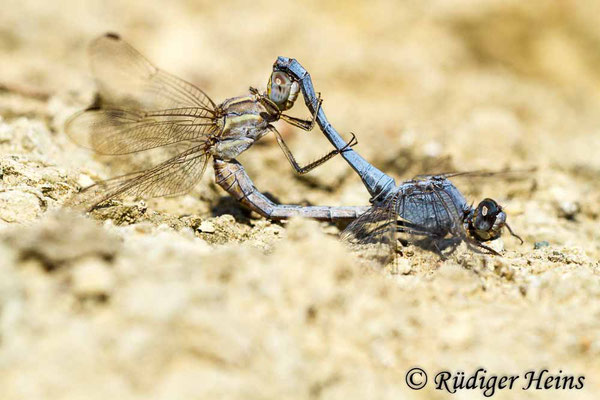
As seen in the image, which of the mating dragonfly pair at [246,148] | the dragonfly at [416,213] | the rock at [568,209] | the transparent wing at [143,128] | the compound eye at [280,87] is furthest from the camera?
the rock at [568,209]

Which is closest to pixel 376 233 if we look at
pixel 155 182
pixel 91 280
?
pixel 155 182

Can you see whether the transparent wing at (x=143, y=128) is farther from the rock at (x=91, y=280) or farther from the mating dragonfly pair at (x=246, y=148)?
the rock at (x=91, y=280)

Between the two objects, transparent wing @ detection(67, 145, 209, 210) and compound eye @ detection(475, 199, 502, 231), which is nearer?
transparent wing @ detection(67, 145, 209, 210)

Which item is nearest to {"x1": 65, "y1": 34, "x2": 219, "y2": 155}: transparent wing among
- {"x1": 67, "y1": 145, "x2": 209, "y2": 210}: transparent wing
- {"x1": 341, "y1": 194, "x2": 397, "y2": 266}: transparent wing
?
{"x1": 67, "y1": 145, "x2": 209, "y2": 210}: transparent wing

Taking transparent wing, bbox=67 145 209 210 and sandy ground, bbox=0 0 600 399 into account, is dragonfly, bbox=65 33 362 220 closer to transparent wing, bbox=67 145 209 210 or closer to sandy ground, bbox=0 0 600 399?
transparent wing, bbox=67 145 209 210

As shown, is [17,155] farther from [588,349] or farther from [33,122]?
[588,349]

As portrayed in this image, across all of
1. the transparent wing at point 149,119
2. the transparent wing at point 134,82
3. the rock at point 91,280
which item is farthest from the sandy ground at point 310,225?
the transparent wing at point 134,82
